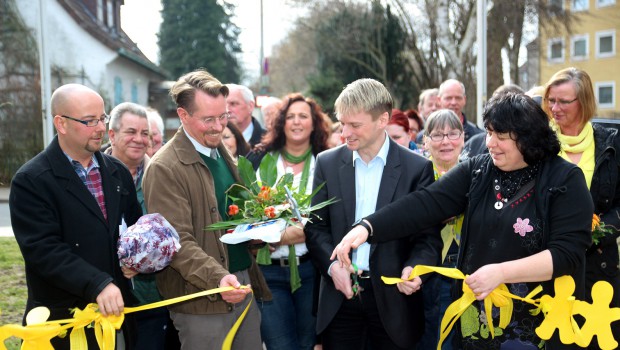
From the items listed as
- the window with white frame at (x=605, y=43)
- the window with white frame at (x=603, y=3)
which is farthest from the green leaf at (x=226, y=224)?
the window with white frame at (x=605, y=43)

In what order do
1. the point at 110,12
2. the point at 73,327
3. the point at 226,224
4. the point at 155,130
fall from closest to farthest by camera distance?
1. the point at 73,327
2. the point at 226,224
3. the point at 155,130
4. the point at 110,12

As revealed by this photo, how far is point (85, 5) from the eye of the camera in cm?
1008

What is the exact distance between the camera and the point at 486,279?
295 cm

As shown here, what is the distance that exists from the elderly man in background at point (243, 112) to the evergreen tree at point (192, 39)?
124 feet

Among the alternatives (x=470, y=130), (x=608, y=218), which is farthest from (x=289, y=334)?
(x=470, y=130)

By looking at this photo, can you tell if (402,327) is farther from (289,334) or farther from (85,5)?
(85,5)

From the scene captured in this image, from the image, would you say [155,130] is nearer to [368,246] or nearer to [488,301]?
[368,246]

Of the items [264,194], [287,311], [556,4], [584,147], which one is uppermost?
[556,4]

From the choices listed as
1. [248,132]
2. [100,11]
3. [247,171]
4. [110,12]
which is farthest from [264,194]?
[110,12]

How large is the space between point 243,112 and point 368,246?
11.4 feet

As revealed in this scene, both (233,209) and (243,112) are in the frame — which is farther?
(243,112)

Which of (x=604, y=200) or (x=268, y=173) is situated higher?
(x=268, y=173)

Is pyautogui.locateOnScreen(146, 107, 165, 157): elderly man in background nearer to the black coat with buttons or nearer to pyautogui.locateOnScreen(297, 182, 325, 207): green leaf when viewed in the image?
pyautogui.locateOnScreen(297, 182, 325, 207): green leaf

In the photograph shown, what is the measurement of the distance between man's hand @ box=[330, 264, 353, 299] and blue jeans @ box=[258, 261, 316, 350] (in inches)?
38.7
